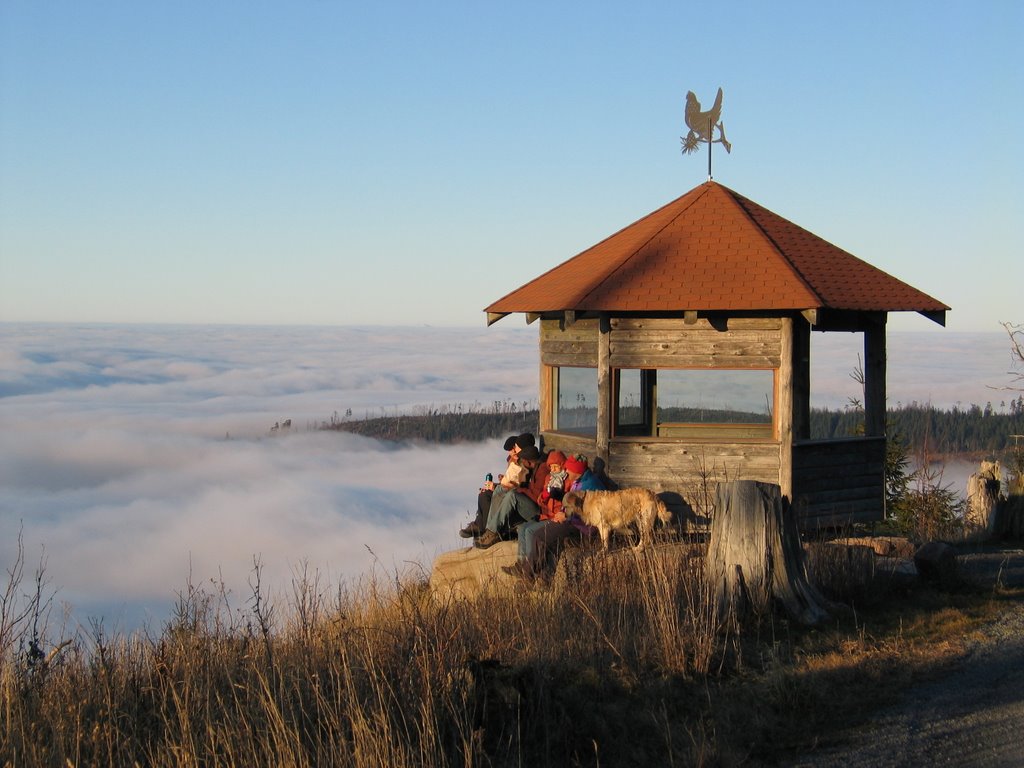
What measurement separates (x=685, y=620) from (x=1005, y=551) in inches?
305

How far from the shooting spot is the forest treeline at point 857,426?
22703mm

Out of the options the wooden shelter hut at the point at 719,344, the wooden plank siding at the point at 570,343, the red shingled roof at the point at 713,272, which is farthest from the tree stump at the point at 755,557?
the wooden plank siding at the point at 570,343

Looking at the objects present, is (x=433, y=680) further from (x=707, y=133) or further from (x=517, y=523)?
(x=707, y=133)

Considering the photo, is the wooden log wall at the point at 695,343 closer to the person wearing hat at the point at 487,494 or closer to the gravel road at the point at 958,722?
the person wearing hat at the point at 487,494

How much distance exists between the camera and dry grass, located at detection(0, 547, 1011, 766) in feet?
17.5

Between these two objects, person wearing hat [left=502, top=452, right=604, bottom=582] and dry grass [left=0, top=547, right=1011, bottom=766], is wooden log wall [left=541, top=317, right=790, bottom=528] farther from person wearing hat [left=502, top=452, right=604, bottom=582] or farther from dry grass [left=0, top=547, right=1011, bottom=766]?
dry grass [left=0, top=547, right=1011, bottom=766]

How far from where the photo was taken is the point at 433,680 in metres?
5.96

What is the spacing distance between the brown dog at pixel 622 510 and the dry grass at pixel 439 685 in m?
2.77

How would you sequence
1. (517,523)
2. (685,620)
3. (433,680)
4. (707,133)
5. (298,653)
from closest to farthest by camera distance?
1. (433,680)
2. (298,653)
3. (685,620)
4. (517,523)
5. (707,133)

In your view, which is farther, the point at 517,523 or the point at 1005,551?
the point at 1005,551

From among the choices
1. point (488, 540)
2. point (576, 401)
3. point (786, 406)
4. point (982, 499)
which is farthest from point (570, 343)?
point (982, 499)

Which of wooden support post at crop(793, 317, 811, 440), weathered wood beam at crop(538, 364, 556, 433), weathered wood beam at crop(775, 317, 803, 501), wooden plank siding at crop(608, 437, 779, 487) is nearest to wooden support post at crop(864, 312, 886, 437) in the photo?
wooden support post at crop(793, 317, 811, 440)

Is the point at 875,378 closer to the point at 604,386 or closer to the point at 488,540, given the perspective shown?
the point at 604,386

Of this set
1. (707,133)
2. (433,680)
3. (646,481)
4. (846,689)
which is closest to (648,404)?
(646,481)
